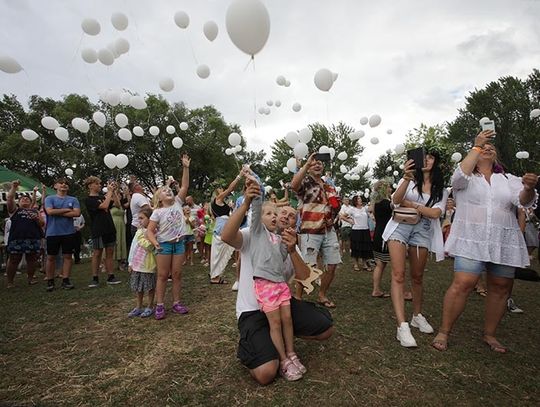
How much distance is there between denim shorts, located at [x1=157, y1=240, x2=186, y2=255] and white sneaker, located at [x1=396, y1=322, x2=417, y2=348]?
270 centimetres

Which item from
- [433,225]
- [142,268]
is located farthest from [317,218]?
[142,268]

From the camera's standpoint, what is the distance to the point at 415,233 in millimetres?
3246

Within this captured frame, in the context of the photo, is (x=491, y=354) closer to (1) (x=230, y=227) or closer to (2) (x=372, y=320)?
(2) (x=372, y=320)

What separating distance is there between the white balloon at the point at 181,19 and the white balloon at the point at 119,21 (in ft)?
3.28

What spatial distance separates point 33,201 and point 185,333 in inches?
199

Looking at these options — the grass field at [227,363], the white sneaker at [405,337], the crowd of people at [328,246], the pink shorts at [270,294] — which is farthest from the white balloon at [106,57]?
the white sneaker at [405,337]

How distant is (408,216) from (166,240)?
283 cm

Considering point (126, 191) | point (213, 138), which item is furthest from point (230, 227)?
point (213, 138)

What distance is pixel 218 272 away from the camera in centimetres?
568

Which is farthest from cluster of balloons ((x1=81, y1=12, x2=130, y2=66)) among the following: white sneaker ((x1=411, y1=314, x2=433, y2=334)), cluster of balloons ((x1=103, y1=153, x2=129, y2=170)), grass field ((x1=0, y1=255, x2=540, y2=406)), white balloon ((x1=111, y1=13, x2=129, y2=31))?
white sneaker ((x1=411, y1=314, x2=433, y2=334))

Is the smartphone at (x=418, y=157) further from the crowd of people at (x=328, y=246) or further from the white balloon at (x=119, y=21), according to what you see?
the white balloon at (x=119, y=21)

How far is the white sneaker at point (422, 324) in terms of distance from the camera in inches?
125

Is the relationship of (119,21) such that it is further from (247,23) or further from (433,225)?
(433,225)

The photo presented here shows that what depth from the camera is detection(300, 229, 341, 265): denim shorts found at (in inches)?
153
